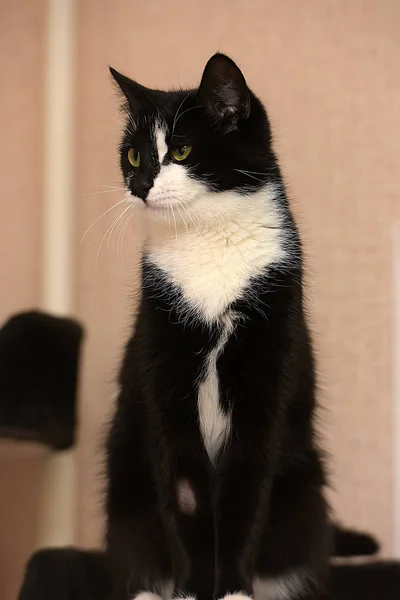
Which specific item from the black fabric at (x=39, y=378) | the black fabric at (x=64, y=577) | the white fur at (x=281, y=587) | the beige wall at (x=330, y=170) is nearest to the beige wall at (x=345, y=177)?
the beige wall at (x=330, y=170)

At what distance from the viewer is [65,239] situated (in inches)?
56.6

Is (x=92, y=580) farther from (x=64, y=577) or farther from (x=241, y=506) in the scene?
(x=241, y=506)

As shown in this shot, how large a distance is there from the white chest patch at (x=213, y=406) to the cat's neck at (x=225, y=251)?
2cm

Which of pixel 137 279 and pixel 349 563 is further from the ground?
pixel 137 279

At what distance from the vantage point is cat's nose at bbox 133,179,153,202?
0.79 meters

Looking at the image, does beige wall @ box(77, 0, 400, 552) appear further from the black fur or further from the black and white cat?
the black and white cat

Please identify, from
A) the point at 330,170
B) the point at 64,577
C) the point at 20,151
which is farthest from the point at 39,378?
the point at 330,170

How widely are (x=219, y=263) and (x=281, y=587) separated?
0.42 meters

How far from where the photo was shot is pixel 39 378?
3.95 feet

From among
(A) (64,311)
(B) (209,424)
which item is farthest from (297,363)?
(A) (64,311)

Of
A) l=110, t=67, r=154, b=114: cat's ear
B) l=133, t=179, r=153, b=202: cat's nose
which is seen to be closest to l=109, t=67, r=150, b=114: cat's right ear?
l=110, t=67, r=154, b=114: cat's ear

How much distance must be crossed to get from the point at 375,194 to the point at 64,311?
68cm

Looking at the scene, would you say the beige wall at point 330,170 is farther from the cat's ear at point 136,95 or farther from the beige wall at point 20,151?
the cat's ear at point 136,95

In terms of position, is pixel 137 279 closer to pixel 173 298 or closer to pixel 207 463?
pixel 173 298
